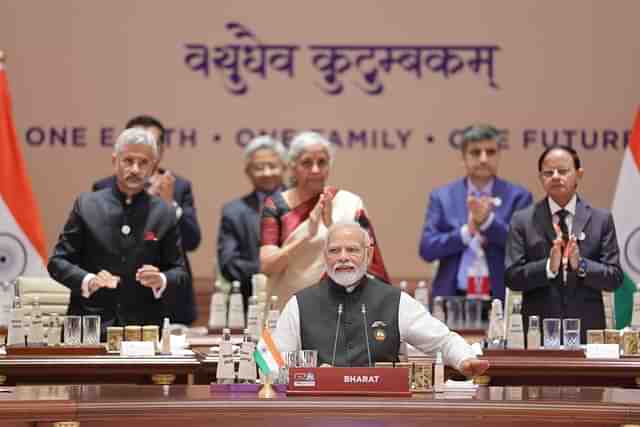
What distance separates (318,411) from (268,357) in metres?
0.40

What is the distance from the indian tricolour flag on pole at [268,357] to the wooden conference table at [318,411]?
250 mm

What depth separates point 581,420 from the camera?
4.29m

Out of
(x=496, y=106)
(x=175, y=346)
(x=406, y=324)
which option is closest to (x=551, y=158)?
(x=406, y=324)

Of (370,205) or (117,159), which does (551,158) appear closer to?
(117,159)

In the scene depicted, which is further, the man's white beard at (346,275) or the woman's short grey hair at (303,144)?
the woman's short grey hair at (303,144)

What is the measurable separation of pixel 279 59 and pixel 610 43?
7.27ft

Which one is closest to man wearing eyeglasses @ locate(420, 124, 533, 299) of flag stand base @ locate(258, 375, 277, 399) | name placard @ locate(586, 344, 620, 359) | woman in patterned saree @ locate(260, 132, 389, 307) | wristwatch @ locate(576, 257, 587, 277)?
woman in patterned saree @ locate(260, 132, 389, 307)

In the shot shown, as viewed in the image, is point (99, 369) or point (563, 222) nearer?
point (99, 369)

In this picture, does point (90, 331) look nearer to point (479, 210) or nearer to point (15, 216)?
point (479, 210)

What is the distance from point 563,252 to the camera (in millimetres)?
5988

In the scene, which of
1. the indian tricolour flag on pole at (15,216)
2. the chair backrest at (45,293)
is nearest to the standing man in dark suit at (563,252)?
the chair backrest at (45,293)

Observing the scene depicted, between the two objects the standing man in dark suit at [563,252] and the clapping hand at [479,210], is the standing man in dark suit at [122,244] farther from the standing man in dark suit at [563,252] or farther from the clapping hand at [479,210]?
the clapping hand at [479,210]

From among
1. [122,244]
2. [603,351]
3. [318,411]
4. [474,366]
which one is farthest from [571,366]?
[122,244]

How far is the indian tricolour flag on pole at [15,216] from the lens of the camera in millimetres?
7902
